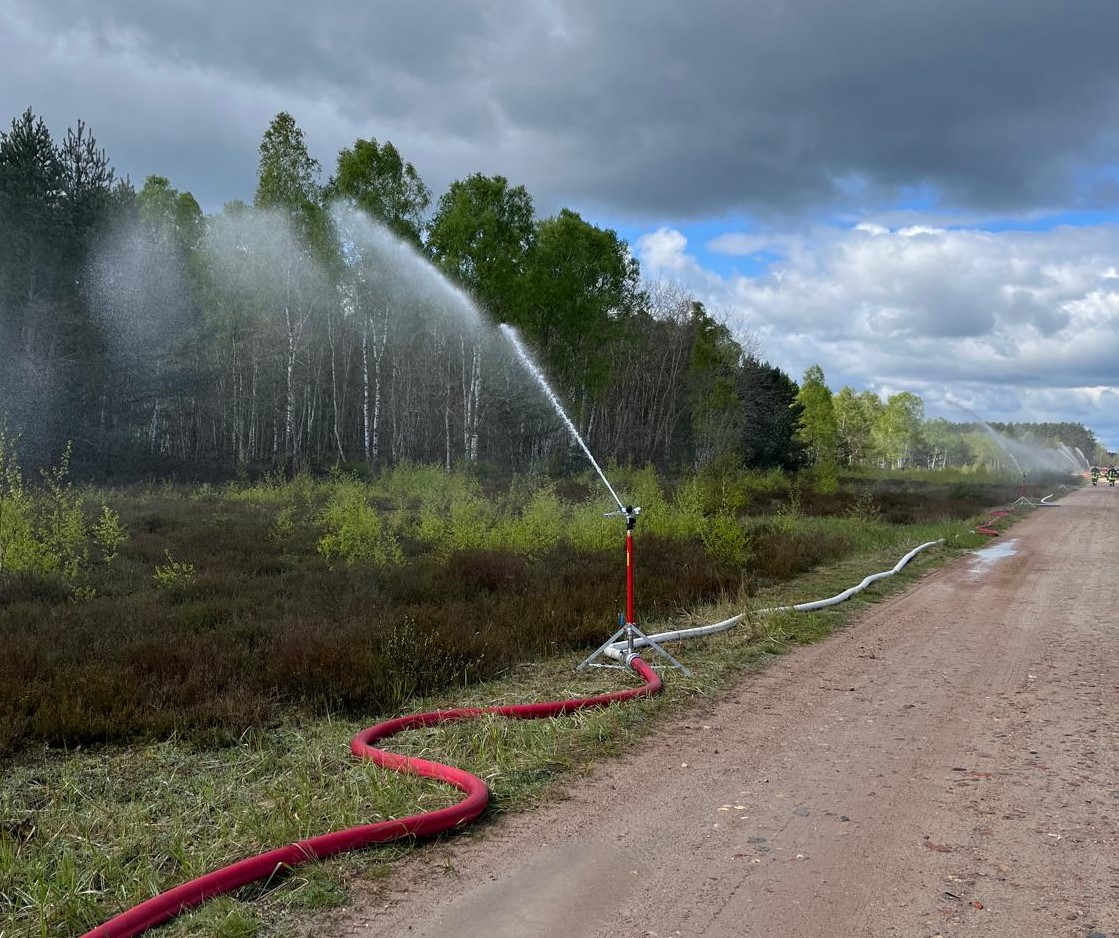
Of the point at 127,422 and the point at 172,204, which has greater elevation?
the point at 172,204

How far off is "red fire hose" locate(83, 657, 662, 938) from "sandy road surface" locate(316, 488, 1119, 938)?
0.55 ft

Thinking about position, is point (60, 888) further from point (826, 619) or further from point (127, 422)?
point (127, 422)

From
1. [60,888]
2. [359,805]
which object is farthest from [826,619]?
[60,888]

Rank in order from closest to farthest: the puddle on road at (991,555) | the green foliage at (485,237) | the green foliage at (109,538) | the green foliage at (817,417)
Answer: the green foliage at (109,538) → the puddle on road at (991,555) → the green foliage at (485,237) → the green foliage at (817,417)

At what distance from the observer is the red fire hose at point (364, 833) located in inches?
137

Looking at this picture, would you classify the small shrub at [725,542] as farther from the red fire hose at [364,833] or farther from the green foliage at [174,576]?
the red fire hose at [364,833]

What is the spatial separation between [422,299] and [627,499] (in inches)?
652

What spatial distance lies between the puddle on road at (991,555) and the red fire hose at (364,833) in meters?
12.7

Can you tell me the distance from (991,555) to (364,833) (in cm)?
1752

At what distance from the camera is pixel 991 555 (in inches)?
730

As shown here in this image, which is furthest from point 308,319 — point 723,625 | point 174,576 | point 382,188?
point 723,625

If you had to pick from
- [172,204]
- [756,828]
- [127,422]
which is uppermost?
[172,204]

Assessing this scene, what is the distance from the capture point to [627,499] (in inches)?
825

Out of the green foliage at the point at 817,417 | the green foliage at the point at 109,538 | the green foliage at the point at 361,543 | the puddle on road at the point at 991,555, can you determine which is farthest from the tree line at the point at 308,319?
the green foliage at the point at 817,417
